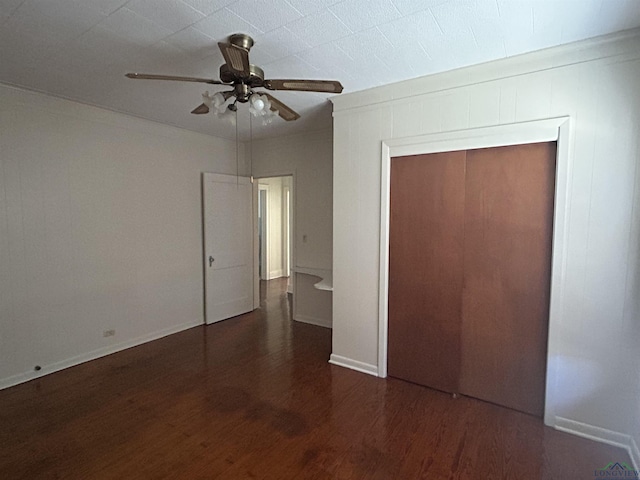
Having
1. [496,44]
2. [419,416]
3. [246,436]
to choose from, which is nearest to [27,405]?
[246,436]

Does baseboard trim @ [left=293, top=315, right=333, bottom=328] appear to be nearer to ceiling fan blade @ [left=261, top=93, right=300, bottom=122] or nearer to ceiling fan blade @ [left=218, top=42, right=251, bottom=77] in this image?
ceiling fan blade @ [left=261, top=93, right=300, bottom=122]

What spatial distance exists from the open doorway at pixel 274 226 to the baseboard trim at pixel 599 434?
5583 mm

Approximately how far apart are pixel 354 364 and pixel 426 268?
1197mm

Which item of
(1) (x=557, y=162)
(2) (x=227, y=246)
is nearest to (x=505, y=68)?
(1) (x=557, y=162)

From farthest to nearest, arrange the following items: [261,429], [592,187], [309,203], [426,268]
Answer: [309,203] < [426,268] < [261,429] < [592,187]

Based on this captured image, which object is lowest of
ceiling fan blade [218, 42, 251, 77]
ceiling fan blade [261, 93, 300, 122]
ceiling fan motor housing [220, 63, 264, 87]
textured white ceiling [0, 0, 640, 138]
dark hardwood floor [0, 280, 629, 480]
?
dark hardwood floor [0, 280, 629, 480]

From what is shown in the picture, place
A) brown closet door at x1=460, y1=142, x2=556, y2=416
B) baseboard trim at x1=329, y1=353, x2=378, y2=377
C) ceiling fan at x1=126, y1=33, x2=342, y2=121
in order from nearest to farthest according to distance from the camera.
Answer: ceiling fan at x1=126, y1=33, x2=342, y2=121 → brown closet door at x1=460, y1=142, x2=556, y2=416 → baseboard trim at x1=329, y1=353, x2=378, y2=377

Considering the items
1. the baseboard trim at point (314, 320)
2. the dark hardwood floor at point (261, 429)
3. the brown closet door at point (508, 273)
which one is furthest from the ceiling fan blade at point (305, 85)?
the baseboard trim at point (314, 320)

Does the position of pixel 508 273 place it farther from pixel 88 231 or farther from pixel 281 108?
pixel 88 231

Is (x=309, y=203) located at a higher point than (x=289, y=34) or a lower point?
lower

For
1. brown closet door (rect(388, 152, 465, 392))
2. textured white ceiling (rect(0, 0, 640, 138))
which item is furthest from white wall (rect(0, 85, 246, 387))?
brown closet door (rect(388, 152, 465, 392))

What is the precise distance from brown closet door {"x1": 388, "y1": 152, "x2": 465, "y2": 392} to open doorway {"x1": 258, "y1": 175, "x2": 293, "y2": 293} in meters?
4.63

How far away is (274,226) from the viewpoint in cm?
767

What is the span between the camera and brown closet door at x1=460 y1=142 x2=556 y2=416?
92.9 inches
